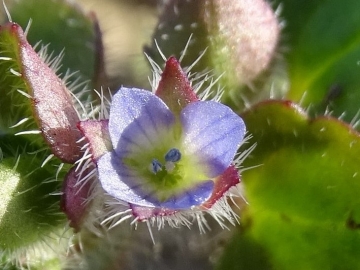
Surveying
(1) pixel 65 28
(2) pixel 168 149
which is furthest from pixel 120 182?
(1) pixel 65 28

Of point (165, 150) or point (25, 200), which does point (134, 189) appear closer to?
point (165, 150)

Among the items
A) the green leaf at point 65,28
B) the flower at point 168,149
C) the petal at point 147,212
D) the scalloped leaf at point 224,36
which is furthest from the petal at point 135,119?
the green leaf at point 65,28

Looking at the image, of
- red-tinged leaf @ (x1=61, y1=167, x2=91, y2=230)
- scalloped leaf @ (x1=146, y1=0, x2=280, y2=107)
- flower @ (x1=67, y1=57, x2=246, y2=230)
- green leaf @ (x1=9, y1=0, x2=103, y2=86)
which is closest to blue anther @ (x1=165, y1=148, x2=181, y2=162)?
flower @ (x1=67, y1=57, x2=246, y2=230)

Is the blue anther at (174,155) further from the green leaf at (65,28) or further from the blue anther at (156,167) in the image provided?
the green leaf at (65,28)

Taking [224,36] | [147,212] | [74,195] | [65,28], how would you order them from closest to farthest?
[147,212]
[74,195]
[224,36]
[65,28]

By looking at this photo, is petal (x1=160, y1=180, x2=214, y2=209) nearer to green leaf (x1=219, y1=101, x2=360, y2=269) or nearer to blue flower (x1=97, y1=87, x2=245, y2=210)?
blue flower (x1=97, y1=87, x2=245, y2=210)

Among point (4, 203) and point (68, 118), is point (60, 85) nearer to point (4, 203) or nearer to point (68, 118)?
point (68, 118)

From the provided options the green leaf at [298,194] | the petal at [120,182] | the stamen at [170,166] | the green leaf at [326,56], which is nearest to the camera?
the petal at [120,182]
